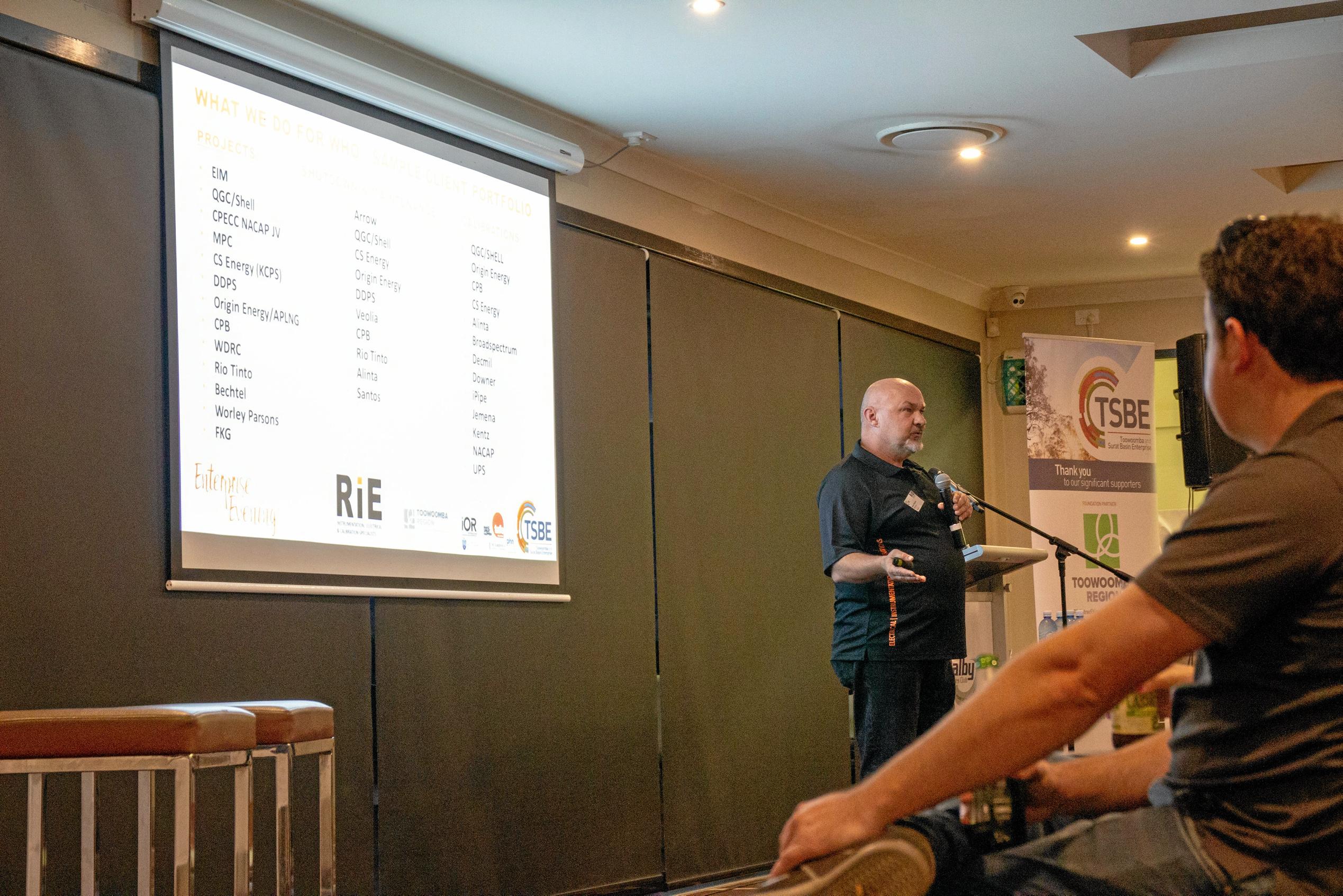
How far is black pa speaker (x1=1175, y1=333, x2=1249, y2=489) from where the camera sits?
6039 millimetres

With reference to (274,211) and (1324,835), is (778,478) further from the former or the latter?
(1324,835)

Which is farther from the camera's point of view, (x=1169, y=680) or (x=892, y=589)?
(x=892, y=589)

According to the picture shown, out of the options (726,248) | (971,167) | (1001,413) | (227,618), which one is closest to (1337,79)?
(971,167)

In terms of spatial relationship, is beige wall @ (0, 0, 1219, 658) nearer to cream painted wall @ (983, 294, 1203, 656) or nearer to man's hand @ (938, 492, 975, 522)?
cream painted wall @ (983, 294, 1203, 656)

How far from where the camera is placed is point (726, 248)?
566 centimetres

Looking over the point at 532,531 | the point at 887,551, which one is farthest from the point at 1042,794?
the point at 532,531

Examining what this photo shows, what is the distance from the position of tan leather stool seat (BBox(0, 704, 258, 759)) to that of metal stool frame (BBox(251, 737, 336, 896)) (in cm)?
21

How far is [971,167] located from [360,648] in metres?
3.25

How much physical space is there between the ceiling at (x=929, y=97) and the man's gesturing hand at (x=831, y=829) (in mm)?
3177

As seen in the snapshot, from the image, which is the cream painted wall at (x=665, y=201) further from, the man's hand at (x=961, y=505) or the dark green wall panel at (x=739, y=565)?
the man's hand at (x=961, y=505)

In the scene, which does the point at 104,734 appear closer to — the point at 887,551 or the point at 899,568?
the point at 899,568

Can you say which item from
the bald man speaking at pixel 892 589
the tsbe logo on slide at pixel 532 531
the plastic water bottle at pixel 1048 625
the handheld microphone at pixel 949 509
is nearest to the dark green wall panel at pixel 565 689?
the tsbe logo on slide at pixel 532 531

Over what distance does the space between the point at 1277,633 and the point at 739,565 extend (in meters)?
4.42

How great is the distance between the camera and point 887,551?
4074 millimetres
